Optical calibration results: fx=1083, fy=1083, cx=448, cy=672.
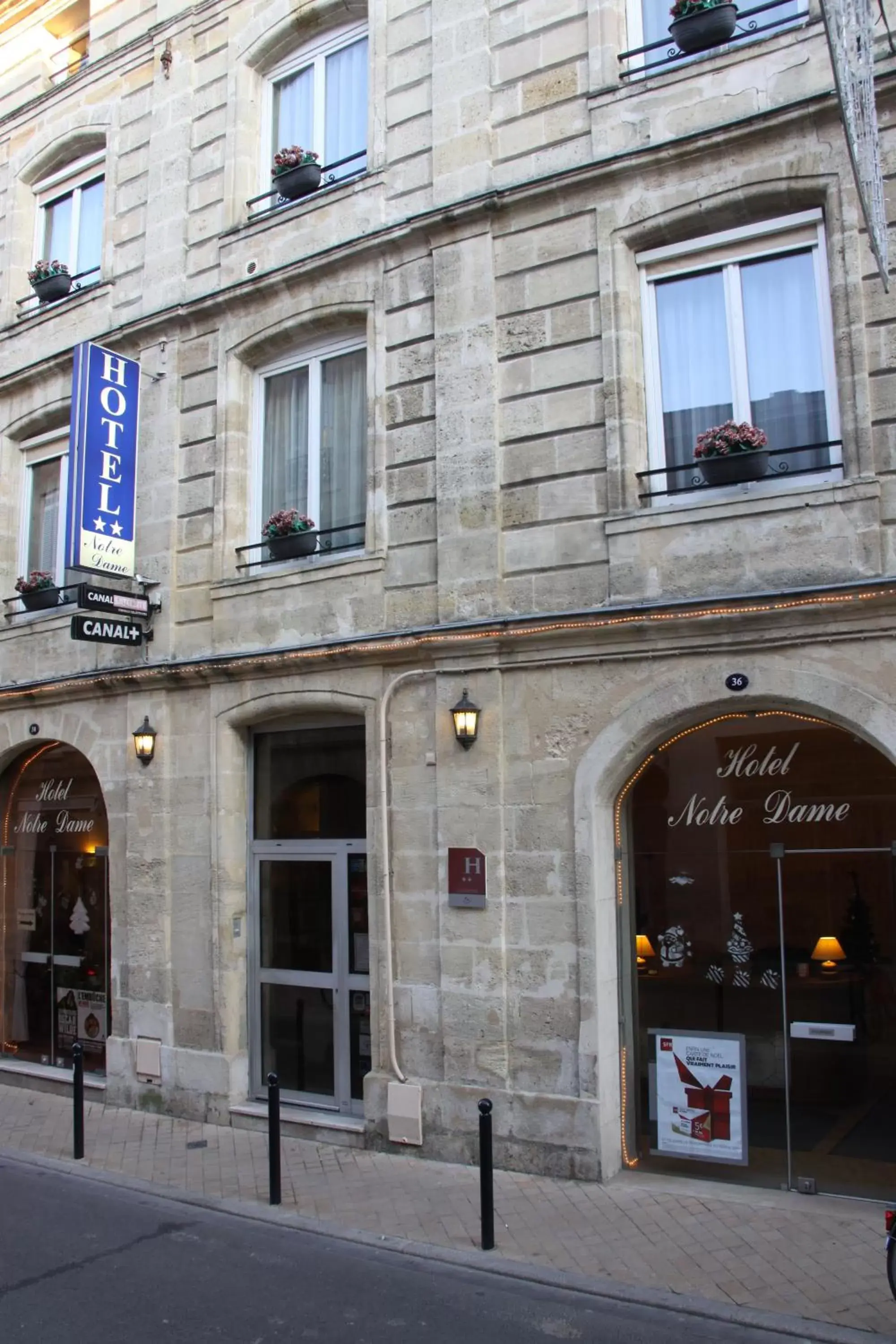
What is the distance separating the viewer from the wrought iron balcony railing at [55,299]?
11.9 m

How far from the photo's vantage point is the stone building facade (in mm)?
7305

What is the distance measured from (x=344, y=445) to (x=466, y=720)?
9.96 feet

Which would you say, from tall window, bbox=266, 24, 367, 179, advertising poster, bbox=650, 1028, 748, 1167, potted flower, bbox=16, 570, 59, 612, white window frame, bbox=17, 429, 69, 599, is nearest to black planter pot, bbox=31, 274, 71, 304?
white window frame, bbox=17, 429, 69, 599

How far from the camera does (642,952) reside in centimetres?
773

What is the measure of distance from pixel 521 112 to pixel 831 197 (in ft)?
8.93

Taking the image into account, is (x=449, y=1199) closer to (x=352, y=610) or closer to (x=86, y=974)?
(x=352, y=610)

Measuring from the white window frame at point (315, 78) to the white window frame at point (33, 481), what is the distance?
11.6 ft

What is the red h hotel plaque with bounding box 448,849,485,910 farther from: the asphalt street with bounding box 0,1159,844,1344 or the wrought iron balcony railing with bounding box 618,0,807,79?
the wrought iron balcony railing with bounding box 618,0,807,79

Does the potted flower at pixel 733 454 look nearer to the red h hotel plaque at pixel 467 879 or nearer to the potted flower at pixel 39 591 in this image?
the red h hotel plaque at pixel 467 879

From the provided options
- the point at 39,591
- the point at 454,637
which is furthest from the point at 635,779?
the point at 39,591

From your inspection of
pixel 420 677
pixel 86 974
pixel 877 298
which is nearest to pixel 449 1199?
pixel 420 677

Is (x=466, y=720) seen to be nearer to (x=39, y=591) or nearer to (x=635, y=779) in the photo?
(x=635, y=779)

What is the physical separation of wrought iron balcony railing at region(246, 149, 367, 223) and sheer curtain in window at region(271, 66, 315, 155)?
15.0 inches

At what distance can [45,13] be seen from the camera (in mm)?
12719
